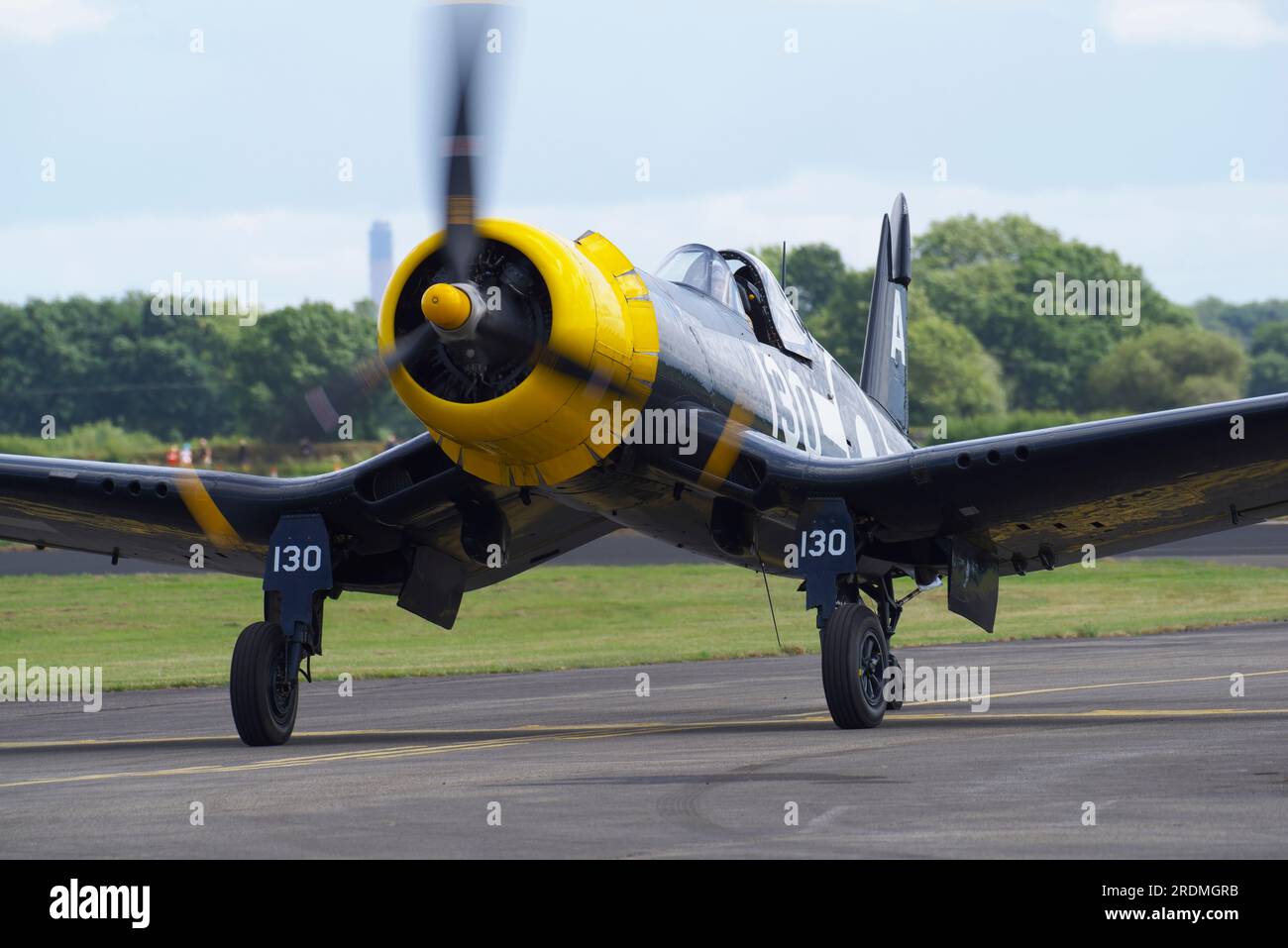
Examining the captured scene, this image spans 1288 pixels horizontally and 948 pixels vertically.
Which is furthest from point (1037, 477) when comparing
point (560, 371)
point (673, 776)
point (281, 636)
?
point (281, 636)

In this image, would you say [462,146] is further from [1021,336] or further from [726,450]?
[1021,336]

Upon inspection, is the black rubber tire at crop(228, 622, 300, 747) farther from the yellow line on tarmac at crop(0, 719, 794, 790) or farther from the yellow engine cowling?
the yellow engine cowling

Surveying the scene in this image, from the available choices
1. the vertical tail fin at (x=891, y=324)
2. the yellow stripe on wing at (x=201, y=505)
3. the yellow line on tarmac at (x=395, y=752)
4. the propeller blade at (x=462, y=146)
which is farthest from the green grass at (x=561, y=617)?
the propeller blade at (x=462, y=146)

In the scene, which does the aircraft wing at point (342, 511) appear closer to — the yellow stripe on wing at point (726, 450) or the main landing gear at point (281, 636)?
the main landing gear at point (281, 636)

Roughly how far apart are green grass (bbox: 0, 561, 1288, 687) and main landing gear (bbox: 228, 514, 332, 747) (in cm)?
775

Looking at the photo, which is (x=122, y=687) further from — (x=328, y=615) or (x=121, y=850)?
(x=121, y=850)

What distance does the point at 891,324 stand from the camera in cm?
2230

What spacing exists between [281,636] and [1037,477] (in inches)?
236

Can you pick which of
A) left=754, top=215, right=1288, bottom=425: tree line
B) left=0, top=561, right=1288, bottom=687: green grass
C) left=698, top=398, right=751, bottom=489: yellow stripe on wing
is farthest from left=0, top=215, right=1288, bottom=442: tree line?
left=698, top=398, right=751, bottom=489: yellow stripe on wing

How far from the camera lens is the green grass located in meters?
26.6

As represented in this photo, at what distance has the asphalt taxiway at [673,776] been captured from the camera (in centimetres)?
873

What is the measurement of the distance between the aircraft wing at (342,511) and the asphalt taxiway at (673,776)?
4.57 feet

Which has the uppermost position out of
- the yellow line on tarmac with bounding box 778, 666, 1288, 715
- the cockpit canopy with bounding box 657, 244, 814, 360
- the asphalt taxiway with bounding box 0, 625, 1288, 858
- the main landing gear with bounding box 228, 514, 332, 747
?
the cockpit canopy with bounding box 657, 244, 814, 360
